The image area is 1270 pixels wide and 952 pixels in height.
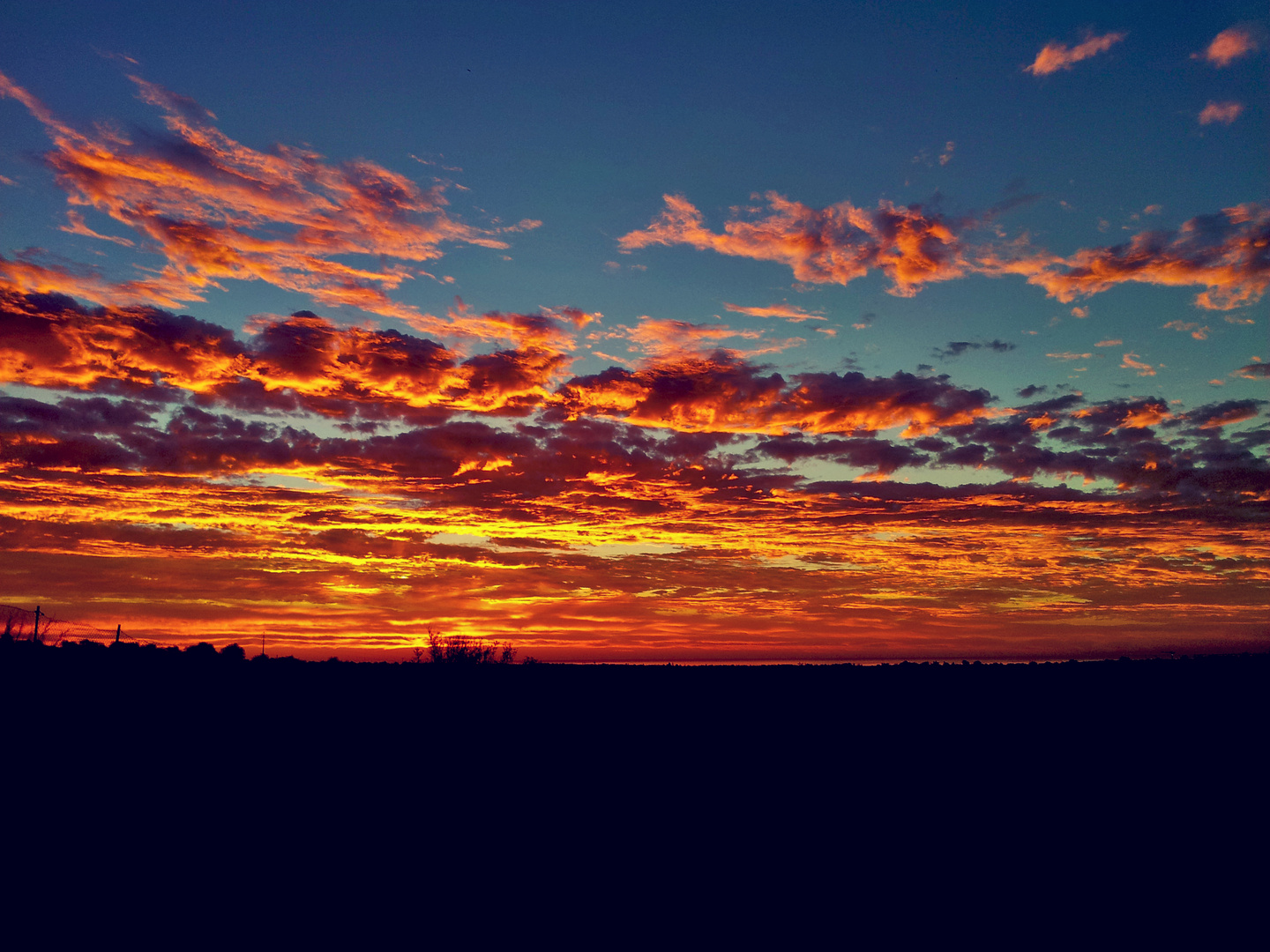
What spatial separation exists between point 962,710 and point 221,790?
1064 inches

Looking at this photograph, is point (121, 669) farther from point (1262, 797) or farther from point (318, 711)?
point (1262, 797)

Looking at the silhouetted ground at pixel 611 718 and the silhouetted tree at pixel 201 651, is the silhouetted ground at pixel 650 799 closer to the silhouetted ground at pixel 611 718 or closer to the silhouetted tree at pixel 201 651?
the silhouetted ground at pixel 611 718

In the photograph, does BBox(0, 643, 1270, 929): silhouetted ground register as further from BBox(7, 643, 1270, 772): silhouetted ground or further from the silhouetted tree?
the silhouetted tree

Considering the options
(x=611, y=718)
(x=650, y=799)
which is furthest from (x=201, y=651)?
(x=650, y=799)

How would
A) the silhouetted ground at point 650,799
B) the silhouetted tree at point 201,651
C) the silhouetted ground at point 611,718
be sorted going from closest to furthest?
the silhouetted ground at point 650,799 → the silhouetted ground at point 611,718 → the silhouetted tree at point 201,651

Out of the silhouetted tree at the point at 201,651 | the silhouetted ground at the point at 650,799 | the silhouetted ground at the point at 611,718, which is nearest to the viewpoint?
the silhouetted ground at the point at 650,799

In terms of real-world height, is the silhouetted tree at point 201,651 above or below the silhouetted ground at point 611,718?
above

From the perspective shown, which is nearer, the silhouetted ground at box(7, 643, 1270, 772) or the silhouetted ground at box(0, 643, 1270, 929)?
the silhouetted ground at box(0, 643, 1270, 929)

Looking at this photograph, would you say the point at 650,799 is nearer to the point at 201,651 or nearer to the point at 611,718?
the point at 611,718

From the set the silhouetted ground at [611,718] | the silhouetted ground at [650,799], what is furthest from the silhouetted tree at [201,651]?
the silhouetted ground at [650,799]

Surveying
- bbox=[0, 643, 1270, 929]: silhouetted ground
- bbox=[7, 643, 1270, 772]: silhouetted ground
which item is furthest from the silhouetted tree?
bbox=[0, 643, 1270, 929]: silhouetted ground

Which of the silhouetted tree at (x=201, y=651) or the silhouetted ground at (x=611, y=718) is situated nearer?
the silhouetted ground at (x=611, y=718)

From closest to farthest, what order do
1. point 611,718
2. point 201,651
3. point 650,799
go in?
point 650,799, point 611,718, point 201,651

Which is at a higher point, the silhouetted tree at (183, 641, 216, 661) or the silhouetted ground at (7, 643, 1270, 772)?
the silhouetted tree at (183, 641, 216, 661)
